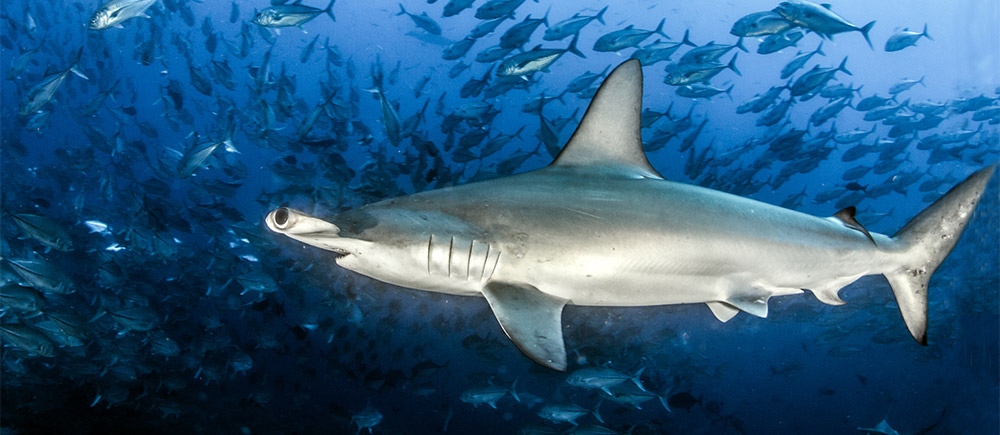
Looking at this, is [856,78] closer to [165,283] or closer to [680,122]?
[680,122]

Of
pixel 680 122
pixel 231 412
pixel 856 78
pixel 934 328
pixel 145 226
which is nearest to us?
pixel 680 122

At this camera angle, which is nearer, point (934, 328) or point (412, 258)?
point (412, 258)

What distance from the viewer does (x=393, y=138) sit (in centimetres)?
617

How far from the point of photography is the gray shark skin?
6.20ft

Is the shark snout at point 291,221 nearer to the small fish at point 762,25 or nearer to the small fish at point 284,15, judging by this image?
the small fish at point 284,15

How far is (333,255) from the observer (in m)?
9.44

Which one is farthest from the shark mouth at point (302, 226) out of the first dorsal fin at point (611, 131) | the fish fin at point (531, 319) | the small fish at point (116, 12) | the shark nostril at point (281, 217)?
the small fish at point (116, 12)

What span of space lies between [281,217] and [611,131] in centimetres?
173

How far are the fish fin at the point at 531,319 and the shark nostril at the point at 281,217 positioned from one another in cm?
82

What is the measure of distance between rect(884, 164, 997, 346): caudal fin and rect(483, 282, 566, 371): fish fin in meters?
2.00

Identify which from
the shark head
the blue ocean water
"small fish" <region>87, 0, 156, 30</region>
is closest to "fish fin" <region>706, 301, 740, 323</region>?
the shark head

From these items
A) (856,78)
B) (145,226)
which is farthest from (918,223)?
(856,78)

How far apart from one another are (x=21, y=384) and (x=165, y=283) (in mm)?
3688

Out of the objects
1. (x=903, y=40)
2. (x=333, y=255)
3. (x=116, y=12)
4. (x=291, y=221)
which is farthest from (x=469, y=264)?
(x=903, y=40)
